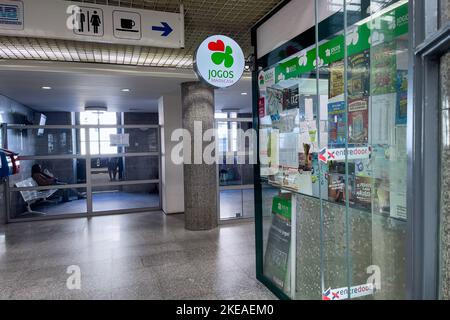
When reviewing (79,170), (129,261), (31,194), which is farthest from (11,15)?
(79,170)

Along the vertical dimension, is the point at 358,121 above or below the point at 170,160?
above

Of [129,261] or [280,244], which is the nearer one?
[280,244]

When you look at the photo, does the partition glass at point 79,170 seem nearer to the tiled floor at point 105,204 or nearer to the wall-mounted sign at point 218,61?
the tiled floor at point 105,204

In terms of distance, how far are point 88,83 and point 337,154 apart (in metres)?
4.69

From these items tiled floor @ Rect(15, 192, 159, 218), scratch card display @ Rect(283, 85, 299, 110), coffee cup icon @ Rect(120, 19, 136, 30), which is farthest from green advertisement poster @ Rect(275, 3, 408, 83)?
tiled floor @ Rect(15, 192, 159, 218)

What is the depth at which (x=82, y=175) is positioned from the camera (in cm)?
980

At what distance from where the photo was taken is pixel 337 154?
64.1 inches

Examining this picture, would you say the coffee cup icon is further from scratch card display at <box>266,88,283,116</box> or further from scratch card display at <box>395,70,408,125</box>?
scratch card display at <box>395,70,408,125</box>

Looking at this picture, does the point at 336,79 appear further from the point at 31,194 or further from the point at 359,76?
the point at 31,194

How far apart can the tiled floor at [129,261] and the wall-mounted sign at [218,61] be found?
1967 mm

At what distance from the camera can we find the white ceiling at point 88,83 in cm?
443

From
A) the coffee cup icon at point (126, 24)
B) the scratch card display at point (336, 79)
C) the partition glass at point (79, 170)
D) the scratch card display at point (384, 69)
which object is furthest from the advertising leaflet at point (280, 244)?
the partition glass at point (79, 170)
